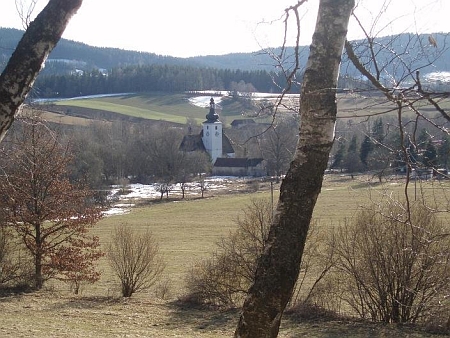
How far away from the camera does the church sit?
8144cm

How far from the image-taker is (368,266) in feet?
51.1

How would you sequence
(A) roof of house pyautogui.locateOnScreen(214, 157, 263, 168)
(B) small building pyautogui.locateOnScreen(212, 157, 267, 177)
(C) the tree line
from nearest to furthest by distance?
1. (B) small building pyautogui.locateOnScreen(212, 157, 267, 177)
2. (A) roof of house pyautogui.locateOnScreen(214, 157, 263, 168)
3. (C) the tree line

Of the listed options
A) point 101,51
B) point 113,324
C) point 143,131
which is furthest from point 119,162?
point 101,51

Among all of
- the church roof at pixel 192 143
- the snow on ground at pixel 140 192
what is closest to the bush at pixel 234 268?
the snow on ground at pixel 140 192

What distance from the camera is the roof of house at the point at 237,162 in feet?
265

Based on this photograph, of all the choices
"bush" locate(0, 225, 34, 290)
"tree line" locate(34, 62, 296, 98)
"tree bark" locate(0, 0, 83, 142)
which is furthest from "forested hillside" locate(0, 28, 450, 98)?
"bush" locate(0, 225, 34, 290)

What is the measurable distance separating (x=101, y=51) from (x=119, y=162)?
5425 inches

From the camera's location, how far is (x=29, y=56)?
382cm

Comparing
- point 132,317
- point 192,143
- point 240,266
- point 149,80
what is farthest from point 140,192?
point 149,80

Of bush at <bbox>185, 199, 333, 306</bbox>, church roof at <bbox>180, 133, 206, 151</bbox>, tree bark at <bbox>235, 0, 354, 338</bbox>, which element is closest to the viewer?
tree bark at <bbox>235, 0, 354, 338</bbox>

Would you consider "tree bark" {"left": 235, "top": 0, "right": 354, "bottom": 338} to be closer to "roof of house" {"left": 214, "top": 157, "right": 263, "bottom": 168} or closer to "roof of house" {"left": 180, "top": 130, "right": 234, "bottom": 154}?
"roof of house" {"left": 214, "top": 157, "right": 263, "bottom": 168}

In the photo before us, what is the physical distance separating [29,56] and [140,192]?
60.0 metres

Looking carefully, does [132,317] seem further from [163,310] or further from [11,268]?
[11,268]

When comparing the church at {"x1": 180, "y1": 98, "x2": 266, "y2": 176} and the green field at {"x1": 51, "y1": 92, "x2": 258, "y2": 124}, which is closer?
the church at {"x1": 180, "y1": 98, "x2": 266, "y2": 176}
